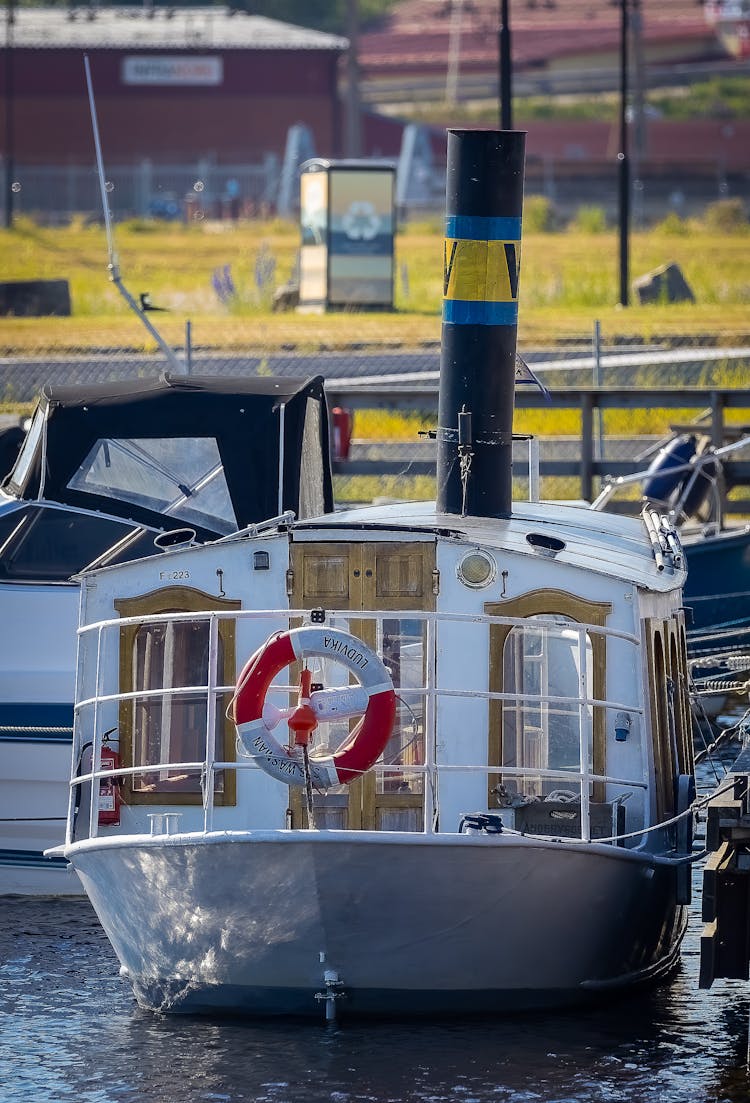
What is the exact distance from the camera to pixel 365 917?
376 inches

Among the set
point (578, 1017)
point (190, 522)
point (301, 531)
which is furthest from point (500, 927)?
point (190, 522)

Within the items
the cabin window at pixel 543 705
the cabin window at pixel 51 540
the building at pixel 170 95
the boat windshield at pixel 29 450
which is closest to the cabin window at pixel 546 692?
the cabin window at pixel 543 705

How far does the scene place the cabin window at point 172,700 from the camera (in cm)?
1041

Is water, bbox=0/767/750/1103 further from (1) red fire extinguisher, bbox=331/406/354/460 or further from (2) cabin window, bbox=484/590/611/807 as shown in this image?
(1) red fire extinguisher, bbox=331/406/354/460

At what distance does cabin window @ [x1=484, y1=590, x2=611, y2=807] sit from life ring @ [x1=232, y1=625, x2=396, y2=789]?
69 centimetres

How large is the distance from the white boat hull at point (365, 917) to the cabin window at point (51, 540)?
3629 millimetres

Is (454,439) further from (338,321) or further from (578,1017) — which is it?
(338,321)

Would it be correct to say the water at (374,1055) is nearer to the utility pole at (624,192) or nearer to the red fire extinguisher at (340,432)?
the red fire extinguisher at (340,432)

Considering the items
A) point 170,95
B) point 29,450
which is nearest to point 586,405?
point 29,450

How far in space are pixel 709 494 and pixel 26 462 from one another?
340 inches

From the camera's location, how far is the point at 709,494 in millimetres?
20766

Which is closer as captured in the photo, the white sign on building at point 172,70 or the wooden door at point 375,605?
the wooden door at point 375,605

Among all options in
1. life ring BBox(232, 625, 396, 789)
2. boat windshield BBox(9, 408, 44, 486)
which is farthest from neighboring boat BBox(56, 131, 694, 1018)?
boat windshield BBox(9, 408, 44, 486)

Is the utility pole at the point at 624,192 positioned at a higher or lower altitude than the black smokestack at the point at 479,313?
higher
